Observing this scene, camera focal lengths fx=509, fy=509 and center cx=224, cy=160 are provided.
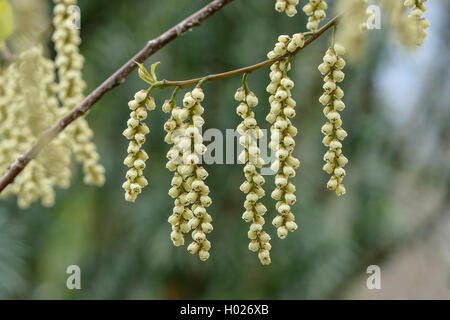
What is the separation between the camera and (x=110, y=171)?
192 cm

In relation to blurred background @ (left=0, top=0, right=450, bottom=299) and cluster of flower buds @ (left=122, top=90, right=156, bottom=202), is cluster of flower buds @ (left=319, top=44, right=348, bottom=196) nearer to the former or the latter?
cluster of flower buds @ (left=122, top=90, right=156, bottom=202)

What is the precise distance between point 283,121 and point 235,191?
1.50m

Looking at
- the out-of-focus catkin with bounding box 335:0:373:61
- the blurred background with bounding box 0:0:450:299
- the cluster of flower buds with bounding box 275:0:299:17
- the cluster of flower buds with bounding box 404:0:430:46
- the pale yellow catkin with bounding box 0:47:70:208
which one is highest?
the blurred background with bounding box 0:0:450:299

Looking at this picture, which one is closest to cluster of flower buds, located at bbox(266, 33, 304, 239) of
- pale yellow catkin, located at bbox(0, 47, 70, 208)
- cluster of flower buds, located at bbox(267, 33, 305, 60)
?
cluster of flower buds, located at bbox(267, 33, 305, 60)

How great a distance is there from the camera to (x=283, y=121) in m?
0.39

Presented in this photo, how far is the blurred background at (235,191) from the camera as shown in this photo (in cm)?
179

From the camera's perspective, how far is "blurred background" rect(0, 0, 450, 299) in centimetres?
179

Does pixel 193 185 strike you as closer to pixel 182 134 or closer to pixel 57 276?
pixel 182 134

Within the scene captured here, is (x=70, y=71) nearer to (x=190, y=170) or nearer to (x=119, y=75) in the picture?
(x=119, y=75)

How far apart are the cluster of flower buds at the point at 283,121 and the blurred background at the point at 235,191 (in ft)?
4.14

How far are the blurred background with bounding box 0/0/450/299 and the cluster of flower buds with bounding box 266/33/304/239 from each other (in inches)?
49.6

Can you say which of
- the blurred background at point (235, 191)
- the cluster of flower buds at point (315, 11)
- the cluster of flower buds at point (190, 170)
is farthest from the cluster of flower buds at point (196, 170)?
the blurred background at point (235, 191)

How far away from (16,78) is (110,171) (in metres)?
1.31

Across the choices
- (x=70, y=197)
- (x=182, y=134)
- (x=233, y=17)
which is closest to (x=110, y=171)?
(x=70, y=197)
